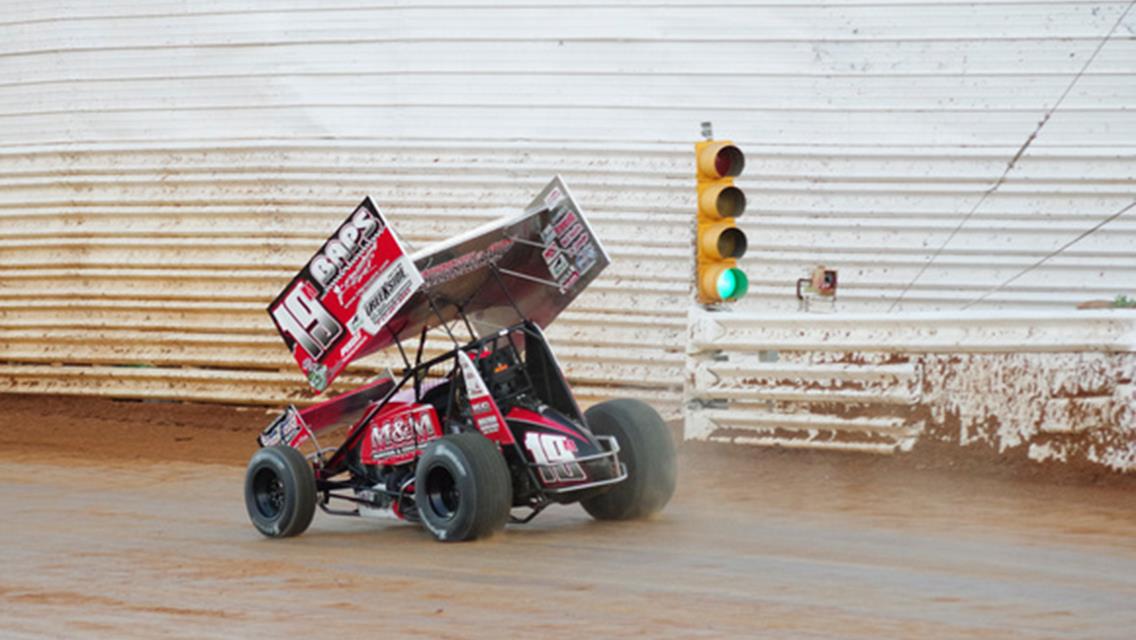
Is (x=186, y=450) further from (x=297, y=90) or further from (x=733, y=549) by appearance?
(x=733, y=549)

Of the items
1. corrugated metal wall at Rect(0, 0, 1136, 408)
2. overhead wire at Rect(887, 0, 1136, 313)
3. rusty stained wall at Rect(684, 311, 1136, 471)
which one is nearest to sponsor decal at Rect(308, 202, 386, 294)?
rusty stained wall at Rect(684, 311, 1136, 471)

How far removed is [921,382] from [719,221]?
2.08 meters

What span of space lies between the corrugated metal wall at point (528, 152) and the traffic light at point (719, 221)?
2.11 metres

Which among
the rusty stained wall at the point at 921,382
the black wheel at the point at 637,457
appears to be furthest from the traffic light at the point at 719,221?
the black wheel at the point at 637,457

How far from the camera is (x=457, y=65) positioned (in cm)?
1639

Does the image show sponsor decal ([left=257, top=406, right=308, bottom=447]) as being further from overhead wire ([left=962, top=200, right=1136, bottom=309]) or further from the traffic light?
overhead wire ([left=962, top=200, right=1136, bottom=309])

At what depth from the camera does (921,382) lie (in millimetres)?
12195

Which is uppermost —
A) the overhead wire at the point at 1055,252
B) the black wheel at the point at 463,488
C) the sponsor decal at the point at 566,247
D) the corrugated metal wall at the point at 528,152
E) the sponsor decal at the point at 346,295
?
the corrugated metal wall at the point at 528,152

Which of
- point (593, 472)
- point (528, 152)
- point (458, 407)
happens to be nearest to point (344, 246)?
point (458, 407)

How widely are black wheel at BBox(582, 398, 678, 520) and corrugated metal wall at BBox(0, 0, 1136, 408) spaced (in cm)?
549

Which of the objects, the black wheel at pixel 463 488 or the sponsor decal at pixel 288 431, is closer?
the black wheel at pixel 463 488

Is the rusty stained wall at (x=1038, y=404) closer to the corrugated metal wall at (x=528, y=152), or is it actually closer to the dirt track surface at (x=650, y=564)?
the dirt track surface at (x=650, y=564)

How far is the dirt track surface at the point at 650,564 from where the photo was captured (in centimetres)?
641

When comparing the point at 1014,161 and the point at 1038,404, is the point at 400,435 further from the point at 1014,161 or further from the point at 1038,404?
the point at 1014,161
